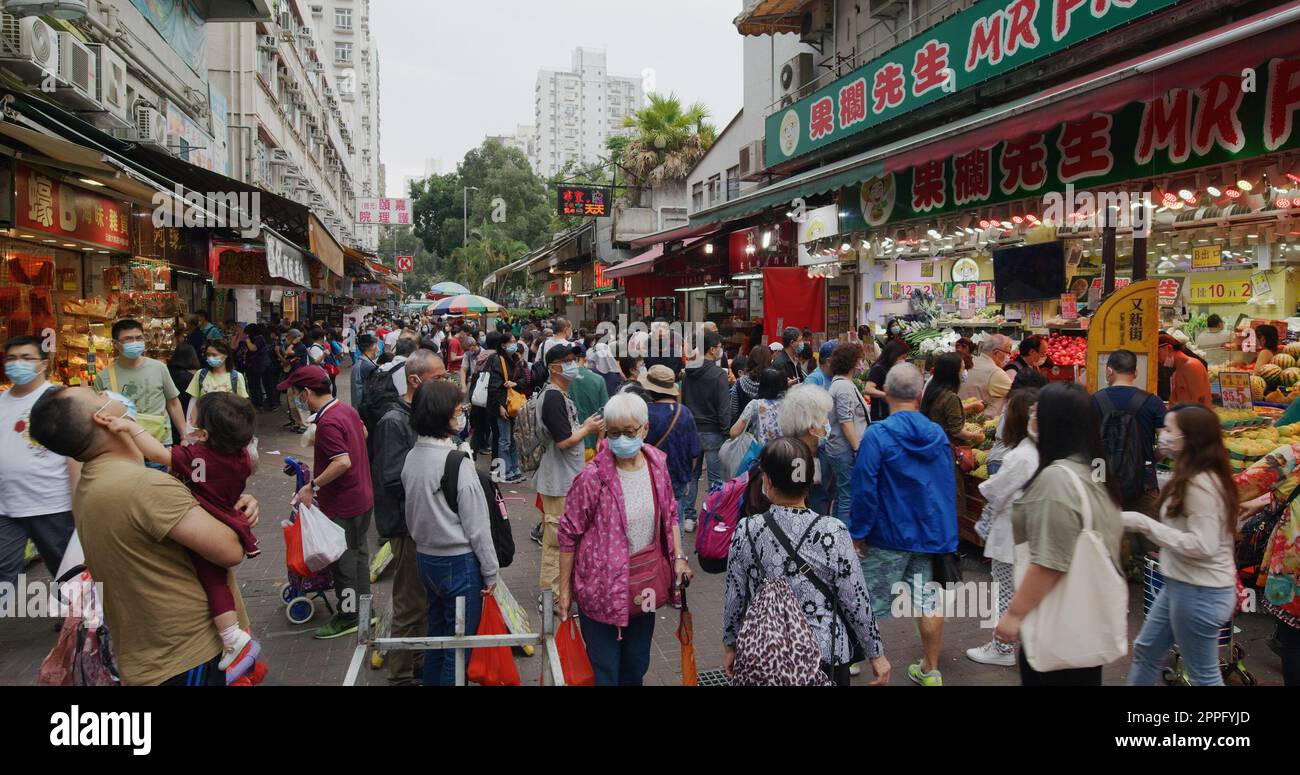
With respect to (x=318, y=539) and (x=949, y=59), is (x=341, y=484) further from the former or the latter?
(x=949, y=59)

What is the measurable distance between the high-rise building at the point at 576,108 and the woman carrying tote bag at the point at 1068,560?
166 meters

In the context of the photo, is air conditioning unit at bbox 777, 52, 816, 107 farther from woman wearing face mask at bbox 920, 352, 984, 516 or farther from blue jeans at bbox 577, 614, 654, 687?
blue jeans at bbox 577, 614, 654, 687

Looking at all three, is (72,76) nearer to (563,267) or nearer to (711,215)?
(711,215)

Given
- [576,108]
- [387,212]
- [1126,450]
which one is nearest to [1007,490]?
[1126,450]

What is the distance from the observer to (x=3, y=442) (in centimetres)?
448

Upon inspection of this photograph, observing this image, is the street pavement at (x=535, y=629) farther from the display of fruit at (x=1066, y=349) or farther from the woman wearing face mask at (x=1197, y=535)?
the display of fruit at (x=1066, y=349)

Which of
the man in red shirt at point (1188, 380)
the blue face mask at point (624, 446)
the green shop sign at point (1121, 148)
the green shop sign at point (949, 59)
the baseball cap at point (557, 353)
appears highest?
the green shop sign at point (949, 59)

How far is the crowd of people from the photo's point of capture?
269cm

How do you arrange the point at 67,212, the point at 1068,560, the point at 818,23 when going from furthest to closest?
the point at 818,23, the point at 67,212, the point at 1068,560

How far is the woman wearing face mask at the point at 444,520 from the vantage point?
3.64 meters

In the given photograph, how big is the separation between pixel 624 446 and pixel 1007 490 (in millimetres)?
2309

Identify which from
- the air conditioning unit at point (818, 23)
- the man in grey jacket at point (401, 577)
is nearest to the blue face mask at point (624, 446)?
the man in grey jacket at point (401, 577)

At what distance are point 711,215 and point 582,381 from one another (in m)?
8.60

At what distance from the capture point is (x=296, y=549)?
4531 mm
